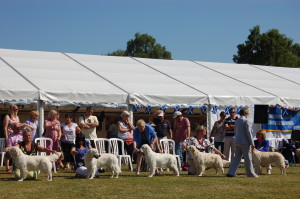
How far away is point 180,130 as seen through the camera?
15055mm

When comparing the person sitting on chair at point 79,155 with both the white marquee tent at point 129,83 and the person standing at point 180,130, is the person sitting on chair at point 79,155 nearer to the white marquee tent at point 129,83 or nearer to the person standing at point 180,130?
the white marquee tent at point 129,83

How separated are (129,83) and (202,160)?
17.3 feet

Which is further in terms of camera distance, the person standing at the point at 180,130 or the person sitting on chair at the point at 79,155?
the person standing at the point at 180,130

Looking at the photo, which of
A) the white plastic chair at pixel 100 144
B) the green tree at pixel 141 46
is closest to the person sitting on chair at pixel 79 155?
the white plastic chair at pixel 100 144

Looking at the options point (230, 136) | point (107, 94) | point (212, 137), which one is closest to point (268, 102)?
point (212, 137)

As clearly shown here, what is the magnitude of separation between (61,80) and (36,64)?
1805 mm

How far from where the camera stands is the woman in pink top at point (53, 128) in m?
14.2

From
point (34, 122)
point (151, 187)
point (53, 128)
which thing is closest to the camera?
point (151, 187)

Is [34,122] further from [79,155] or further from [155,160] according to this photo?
[155,160]

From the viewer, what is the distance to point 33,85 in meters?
15.6

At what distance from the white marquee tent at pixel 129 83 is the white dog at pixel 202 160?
392cm

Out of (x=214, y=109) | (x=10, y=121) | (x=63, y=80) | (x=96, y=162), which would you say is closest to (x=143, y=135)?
(x=96, y=162)

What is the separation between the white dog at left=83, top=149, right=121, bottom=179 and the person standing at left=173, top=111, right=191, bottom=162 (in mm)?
3039

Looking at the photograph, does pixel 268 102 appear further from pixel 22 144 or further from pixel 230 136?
pixel 22 144
